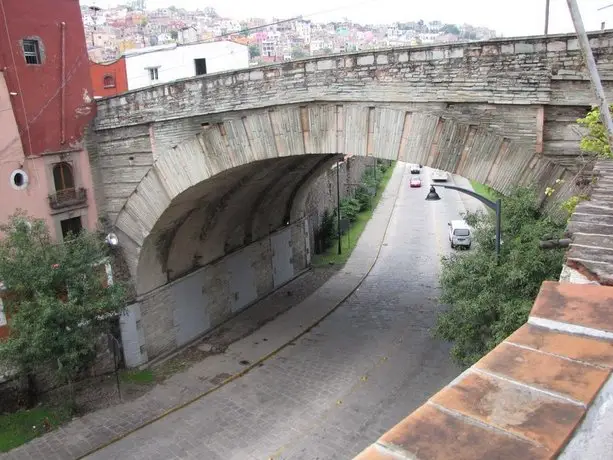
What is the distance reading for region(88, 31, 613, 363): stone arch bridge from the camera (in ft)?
30.6

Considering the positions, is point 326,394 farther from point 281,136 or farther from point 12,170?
point 12,170

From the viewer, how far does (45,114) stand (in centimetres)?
1331

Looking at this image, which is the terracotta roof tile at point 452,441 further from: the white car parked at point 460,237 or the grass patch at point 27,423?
the white car parked at point 460,237

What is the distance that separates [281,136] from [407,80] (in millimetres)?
3128

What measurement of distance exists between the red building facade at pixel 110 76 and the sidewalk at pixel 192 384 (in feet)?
49.4

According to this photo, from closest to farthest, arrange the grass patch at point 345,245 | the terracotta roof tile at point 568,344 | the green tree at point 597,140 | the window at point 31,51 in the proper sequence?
the terracotta roof tile at point 568,344 < the green tree at point 597,140 < the window at point 31,51 < the grass patch at point 345,245

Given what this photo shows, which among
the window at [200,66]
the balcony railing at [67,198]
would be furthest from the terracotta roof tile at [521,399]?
the window at [200,66]

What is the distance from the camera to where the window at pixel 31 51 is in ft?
42.4

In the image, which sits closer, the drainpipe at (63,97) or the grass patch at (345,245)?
the drainpipe at (63,97)

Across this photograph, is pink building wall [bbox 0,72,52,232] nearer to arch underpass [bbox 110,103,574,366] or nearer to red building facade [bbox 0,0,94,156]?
red building facade [bbox 0,0,94,156]

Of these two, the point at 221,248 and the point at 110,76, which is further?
the point at 110,76

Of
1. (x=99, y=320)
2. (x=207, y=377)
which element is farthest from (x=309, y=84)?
(x=207, y=377)

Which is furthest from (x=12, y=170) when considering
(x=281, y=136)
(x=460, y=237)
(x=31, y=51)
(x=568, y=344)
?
(x=460, y=237)

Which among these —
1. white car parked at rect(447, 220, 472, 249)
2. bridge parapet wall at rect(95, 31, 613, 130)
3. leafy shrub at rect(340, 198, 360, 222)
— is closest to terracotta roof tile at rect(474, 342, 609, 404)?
bridge parapet wall at rect(95, 31, 613, 130)
